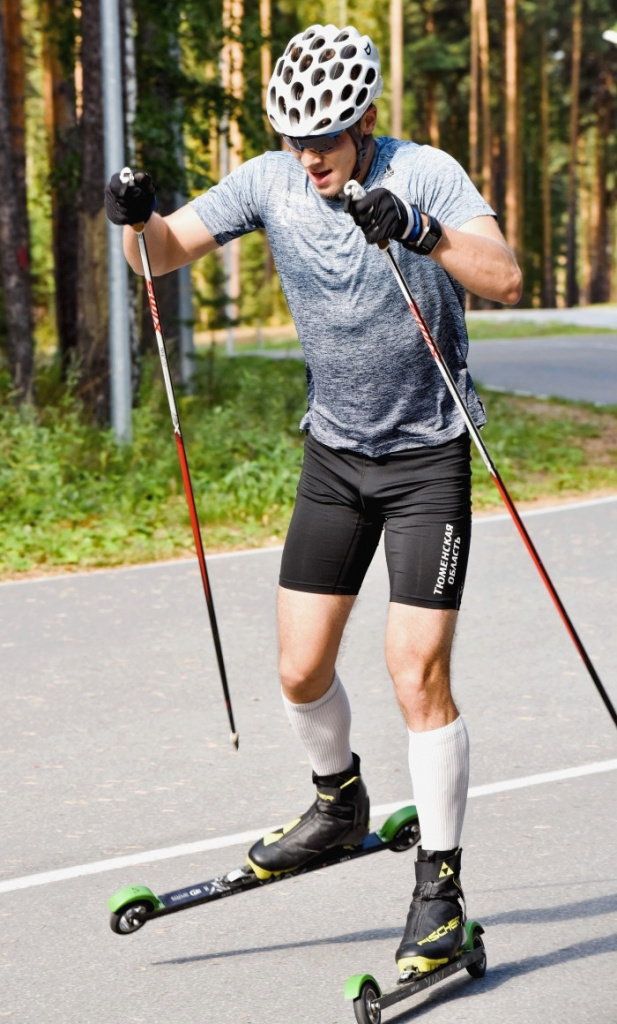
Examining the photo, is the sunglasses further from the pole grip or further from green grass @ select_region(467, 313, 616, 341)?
green grass @ select_region(467, 313, 616, 341)

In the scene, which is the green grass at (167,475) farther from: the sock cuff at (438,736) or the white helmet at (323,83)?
the white helmet at (323,83)

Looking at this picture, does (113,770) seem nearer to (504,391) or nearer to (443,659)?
(443,659)

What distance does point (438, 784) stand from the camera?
148 inches

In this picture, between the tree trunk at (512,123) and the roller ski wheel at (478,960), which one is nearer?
the roller ski wheel at (478,960)

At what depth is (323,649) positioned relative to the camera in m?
3.97

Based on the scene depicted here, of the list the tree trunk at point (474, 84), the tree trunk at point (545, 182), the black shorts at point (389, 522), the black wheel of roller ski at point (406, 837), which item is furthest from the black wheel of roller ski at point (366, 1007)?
the tree trunk at point (545, 182)

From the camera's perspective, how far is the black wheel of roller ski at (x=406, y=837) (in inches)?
166

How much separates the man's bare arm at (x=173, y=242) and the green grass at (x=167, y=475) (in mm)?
5804

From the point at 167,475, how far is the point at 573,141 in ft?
171

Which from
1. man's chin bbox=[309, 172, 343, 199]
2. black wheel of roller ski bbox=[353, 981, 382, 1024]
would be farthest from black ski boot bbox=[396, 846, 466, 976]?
man's chin bbox=[309, 172, 343, 199]

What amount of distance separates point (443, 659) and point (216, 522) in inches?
287

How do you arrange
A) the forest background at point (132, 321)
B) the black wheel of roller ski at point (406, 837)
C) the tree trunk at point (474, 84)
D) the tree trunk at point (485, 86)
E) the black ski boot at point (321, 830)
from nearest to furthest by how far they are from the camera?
the black ski boot at point (321, 830), the black wheel of roller ski at point (406, 837), the forest background at point (132, 321), the tree trunk at point (485, 86), the tree trunk at point (474, 84)

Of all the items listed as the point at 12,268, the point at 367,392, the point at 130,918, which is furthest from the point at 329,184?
the point at 12,268

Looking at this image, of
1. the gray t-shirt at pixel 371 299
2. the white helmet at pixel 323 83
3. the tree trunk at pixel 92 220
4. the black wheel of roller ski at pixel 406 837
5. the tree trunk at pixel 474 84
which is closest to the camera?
the white helmet at pixel 323 83
